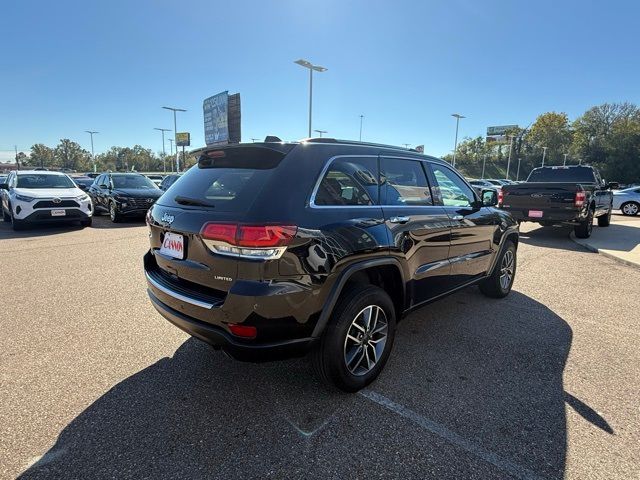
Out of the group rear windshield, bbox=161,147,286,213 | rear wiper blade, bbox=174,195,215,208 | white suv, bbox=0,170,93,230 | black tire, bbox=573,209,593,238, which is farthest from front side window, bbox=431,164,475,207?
white suv, bbox=0,170,93,230

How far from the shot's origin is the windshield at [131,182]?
41.4 ft

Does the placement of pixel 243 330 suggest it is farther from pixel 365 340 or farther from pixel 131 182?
pixel 131 182

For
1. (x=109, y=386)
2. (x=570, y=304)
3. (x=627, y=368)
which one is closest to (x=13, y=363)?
(x=109, y=386)

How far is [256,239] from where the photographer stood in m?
2.21

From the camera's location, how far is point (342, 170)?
277cm

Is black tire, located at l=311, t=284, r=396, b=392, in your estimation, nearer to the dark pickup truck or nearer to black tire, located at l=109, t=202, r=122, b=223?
the dark pickup truck

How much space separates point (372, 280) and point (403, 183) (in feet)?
3.02

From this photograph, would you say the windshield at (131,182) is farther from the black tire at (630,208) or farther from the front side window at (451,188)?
the black tire at (630,208)

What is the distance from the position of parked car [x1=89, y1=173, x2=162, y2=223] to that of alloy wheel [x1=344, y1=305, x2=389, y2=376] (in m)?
10.6

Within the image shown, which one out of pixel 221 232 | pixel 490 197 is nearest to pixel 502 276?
pixel 490 197

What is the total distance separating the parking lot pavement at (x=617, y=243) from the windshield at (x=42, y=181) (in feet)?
44.3

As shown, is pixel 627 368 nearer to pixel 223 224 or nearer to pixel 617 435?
pixel 617 435

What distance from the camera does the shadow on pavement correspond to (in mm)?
2102

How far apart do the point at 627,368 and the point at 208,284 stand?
3.51 metres
